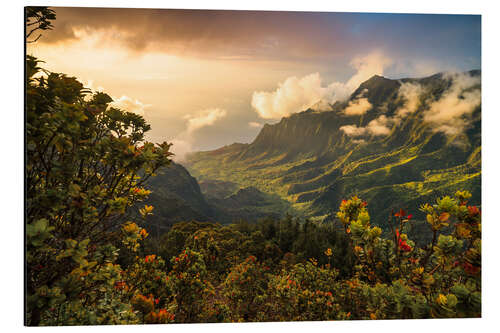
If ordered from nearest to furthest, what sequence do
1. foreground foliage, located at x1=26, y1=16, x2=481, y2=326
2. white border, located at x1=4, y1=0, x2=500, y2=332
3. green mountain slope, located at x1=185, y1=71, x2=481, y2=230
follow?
foreground foliage, located at x1=26, y1=16, x2=481, y2=326 → white border, located at x1=4, y1=0, x2=500, y2=332 → green mountain slope, located at x1=185, y1=71, x2=481, y2=230

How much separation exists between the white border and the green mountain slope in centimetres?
35

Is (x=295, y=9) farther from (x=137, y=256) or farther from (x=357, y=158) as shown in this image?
(x=137, y=256)

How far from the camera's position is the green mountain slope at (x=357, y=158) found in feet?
12.5

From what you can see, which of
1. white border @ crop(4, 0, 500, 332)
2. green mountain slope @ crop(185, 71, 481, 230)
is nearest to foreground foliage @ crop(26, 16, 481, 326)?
white border @ crop(4, 0, 500, 332)

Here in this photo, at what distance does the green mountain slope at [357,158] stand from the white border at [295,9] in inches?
13.7

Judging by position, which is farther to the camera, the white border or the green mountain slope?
the green mountain slope

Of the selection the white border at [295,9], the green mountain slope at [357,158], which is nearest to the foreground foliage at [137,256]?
the white border at [295,9]

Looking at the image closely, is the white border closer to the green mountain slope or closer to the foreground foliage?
the foreground foliage

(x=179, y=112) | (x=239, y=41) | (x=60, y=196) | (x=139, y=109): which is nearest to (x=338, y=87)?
(x=239, y=41)

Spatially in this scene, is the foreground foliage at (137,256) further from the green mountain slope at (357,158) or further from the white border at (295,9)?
the green mountain slope at (357,158)

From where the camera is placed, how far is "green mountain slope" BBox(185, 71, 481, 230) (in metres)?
3.82

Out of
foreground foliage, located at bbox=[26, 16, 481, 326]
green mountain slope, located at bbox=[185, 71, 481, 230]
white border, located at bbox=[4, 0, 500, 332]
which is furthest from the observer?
green mountain slope, located at bbox=[185, 71, 481, 230]

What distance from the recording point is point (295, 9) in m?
3.18

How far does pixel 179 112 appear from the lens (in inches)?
148
